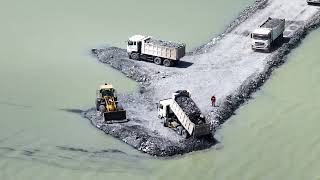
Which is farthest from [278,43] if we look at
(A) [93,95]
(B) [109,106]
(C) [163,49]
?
(B) [109,106]

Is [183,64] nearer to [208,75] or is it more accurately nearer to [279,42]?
[208,75]

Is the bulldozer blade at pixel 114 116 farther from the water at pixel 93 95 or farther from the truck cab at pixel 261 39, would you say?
the truck cab at pixel 261 39

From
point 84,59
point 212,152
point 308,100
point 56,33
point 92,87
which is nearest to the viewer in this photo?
point 212,152

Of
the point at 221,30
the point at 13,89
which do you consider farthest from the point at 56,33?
the point at 221,30

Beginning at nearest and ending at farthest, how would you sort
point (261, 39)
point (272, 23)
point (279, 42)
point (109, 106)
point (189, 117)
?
1. point (189, 117)
2. point (109, 106)
3. point (261, 39)
4. point (279, 42)
5. point (272, 23)

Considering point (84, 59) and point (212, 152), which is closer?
point (212, 152)

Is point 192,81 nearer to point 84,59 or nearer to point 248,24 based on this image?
point 84,59

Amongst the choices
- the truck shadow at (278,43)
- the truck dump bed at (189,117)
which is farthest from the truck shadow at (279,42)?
the truck dump bed at (189,117)
